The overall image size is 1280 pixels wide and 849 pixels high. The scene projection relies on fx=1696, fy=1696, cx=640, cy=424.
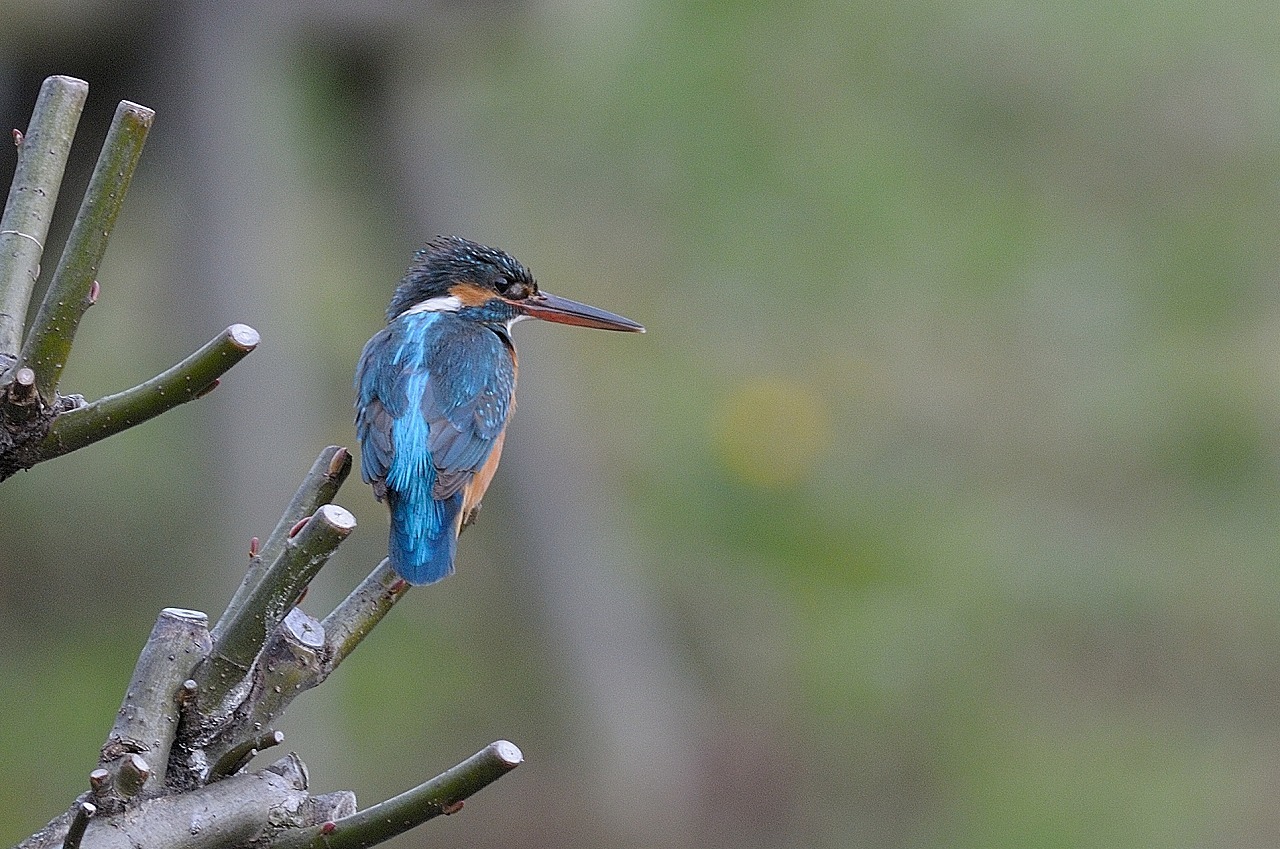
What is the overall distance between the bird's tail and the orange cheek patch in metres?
0.46

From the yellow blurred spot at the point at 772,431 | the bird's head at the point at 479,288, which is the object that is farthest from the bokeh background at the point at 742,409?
the bird's head at the point at 479,288

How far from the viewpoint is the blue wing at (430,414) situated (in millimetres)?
2020

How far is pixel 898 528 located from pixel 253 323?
2.87 meters

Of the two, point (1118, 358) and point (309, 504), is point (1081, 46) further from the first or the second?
point (309, 504)

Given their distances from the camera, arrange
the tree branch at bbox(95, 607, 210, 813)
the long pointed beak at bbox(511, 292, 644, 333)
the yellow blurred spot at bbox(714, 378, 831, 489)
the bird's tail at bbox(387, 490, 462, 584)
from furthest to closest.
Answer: the yellow blurred spot at bbox(714, 378, 831, 489) < the long pointed beak at bbox(511, 292, 644, 333) < the bird's tail at bbox(387, 490, 462, 584) < the tree branch at bbox(95, 607, 210, 813)

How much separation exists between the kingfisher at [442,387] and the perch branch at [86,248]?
1.76 feet

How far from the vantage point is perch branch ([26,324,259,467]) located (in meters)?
1.28

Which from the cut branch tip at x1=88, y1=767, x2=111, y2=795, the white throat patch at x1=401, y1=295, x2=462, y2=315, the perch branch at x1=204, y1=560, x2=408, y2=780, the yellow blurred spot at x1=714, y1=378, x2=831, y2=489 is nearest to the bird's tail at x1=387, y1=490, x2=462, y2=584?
the perch branch at x1=204, y1=560, x2=408, y2=780

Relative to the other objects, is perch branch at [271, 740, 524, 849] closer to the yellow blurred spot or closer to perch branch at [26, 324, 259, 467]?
perch branch at [26, 324, 259, 467]

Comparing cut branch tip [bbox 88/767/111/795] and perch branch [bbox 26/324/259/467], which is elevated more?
perch branch [bbox 26/324/259/467]

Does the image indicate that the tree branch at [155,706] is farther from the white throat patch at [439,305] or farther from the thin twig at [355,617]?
the white throat patch at [439,305]

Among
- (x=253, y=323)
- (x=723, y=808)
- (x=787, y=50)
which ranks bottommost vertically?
(x=723, y=808)

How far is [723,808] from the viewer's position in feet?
17.5

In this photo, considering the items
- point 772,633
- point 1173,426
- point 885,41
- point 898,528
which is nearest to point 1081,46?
point 885,41
